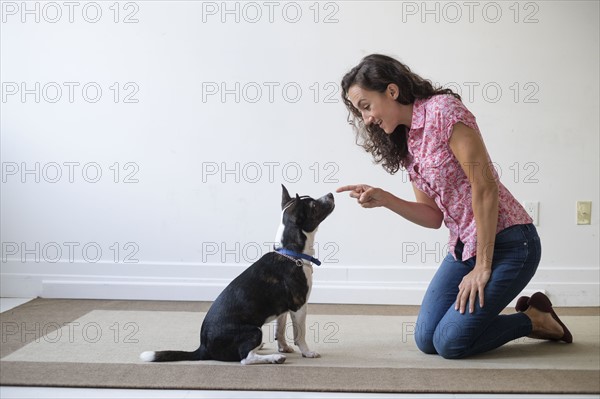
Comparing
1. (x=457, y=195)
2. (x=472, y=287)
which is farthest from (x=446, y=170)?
(x=472, y=287)

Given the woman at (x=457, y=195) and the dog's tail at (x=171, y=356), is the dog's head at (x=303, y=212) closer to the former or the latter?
the woman at (x=457, y=195)

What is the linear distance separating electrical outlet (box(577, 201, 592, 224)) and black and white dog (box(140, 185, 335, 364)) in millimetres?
1607

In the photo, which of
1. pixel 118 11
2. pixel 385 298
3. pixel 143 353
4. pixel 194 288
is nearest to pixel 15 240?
pixel 194 288

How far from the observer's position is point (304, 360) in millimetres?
2459

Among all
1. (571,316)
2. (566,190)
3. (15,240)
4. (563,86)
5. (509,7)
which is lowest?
(571,316)

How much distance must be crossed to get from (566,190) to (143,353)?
2220 mm

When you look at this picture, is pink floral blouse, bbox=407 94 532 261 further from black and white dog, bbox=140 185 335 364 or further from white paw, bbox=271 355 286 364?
white paw, bbox=271 355 286 364

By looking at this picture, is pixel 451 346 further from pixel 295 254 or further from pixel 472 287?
pixel 295 254

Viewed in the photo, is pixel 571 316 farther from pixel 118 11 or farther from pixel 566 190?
pixel 118 11

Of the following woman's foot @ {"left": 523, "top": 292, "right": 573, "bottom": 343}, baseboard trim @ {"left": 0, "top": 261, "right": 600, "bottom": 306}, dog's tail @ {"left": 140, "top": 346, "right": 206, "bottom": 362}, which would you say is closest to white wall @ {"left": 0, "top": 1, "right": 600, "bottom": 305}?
baseboard trim @ {"left": 0, "top": 261, "right": 600, "bottom": 306}

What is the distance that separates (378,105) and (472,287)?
0.68 m

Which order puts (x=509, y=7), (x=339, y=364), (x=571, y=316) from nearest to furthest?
(x=339, y=364), (x=571, y=316), (x=509, y=7)

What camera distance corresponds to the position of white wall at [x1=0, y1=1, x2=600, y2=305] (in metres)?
3.56

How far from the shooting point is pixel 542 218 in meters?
3.60
